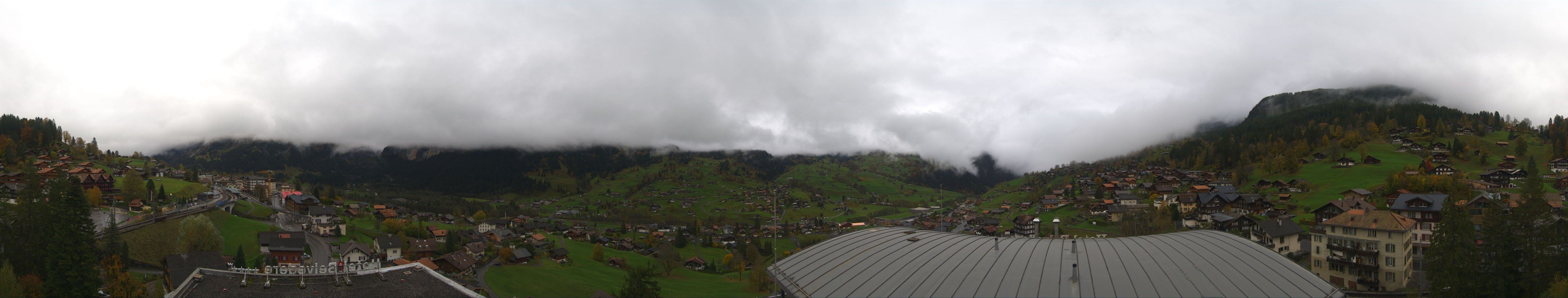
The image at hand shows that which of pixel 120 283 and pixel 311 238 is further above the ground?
pixel 120 283

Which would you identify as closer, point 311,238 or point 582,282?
point 582,282

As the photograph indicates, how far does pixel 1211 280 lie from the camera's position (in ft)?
89.4

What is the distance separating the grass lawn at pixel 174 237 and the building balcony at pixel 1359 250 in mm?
105617

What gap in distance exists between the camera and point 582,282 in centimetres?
7569

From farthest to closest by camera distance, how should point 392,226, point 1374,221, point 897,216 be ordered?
point 897,216
point 392,226
point 1374,221

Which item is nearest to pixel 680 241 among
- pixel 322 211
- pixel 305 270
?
pixel 322 211

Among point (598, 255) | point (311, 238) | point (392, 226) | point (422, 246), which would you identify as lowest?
point (598, 255)

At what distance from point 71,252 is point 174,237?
32644mm

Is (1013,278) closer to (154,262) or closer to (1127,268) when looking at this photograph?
(1127,268)

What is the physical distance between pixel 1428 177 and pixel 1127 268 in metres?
83.3

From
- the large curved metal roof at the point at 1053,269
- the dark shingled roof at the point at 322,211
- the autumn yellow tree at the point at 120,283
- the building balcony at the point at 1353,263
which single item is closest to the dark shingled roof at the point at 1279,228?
the building balcony at the point at 1353,263

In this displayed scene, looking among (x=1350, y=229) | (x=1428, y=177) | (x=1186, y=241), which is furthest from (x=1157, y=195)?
(x=1186, y=241)

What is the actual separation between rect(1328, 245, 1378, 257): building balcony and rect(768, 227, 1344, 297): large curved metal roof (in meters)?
26.3

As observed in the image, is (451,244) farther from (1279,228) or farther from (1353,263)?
(1279,228)
